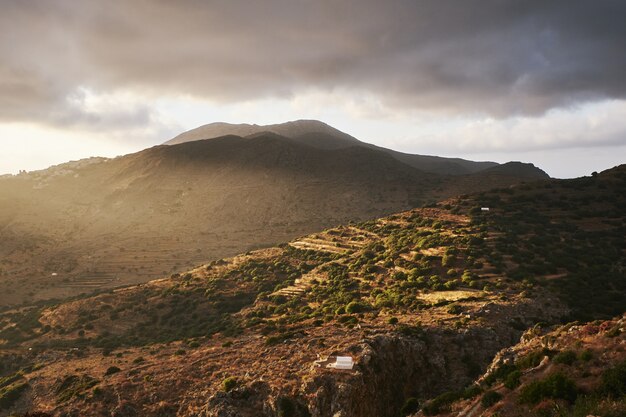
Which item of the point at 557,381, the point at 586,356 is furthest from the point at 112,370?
the point at 586,356

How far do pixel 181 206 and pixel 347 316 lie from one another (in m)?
129

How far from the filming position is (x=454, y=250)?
1842 inches

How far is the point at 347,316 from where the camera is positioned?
119 feet

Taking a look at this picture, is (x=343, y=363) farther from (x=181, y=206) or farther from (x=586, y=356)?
(x=181, y=206)

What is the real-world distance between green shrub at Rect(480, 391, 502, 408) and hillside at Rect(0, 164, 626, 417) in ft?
5.57

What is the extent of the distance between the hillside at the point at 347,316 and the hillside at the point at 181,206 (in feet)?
112

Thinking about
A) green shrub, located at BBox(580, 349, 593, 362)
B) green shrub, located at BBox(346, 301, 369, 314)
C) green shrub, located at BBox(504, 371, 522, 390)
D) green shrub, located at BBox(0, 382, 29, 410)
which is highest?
green shrub, located at BBox(580, 349, 593, 362)

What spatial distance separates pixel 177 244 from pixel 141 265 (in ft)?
55.4

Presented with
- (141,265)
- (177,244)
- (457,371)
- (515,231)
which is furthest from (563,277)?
(177,244)

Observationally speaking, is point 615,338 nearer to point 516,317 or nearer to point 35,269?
point 516,317

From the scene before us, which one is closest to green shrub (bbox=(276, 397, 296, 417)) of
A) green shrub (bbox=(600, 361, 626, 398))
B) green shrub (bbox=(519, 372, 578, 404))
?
green shrub (bbox=(519, 372, 578, 404))

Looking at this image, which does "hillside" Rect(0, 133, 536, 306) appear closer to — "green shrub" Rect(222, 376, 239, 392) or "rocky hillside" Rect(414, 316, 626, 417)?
"green shrub" Rect(222, 376, 239, 392)

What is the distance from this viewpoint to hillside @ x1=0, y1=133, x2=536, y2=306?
10288cm

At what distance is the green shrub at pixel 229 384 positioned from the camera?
26184mm
